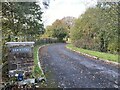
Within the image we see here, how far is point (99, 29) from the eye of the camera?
23.8 m

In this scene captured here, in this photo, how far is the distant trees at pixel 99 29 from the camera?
15.4 m

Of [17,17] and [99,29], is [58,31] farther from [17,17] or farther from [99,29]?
[17,17]

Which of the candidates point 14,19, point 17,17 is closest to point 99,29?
point 14,19

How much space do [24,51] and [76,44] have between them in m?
23.5

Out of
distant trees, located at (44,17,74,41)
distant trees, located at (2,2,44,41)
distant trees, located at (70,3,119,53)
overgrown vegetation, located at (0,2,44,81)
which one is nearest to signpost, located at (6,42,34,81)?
overgrown vegetation, located at (0,2,44,81)

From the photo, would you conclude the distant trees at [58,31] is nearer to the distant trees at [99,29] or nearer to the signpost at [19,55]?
the distant trees at [99,29]

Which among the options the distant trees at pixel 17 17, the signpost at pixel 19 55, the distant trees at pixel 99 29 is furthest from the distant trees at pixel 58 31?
the signpost at pixel 19 55

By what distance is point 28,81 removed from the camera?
26.2ft

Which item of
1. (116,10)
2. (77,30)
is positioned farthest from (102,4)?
(77,30)

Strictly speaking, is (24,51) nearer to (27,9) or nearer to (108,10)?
(27,9)

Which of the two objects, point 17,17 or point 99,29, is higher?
point 17,17

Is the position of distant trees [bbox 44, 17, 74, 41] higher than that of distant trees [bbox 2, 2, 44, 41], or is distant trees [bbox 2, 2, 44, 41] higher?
distant trees [bbox 2, 2, 44, 41]

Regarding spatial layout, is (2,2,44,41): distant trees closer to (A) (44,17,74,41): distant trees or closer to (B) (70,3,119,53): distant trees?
(B) (70,3,119,53): distant trees

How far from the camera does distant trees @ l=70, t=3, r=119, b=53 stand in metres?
15.4
